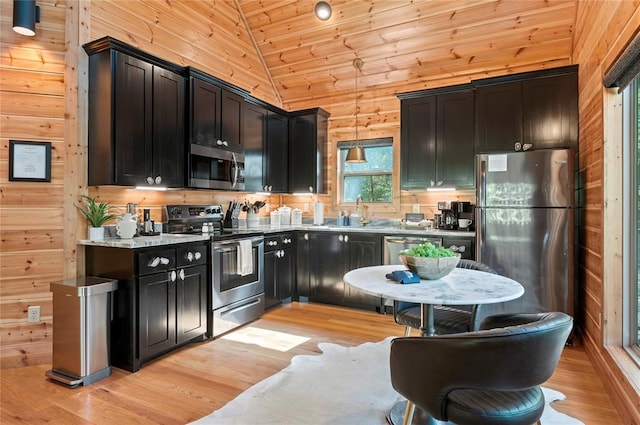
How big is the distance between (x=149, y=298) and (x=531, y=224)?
10.8ft

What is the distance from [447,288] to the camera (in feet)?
5.75

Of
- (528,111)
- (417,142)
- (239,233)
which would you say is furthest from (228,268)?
(528,111)

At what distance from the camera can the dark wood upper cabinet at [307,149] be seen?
5.05 m

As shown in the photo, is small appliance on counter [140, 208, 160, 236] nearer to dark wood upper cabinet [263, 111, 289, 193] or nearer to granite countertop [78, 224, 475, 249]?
granite countertop [78, 224, 475, 249]

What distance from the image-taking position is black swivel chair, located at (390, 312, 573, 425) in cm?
121

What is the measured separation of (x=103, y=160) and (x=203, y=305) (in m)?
1.48

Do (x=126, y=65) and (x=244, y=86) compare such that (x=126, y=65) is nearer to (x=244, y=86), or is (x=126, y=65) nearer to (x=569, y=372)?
(x=244, y=86)

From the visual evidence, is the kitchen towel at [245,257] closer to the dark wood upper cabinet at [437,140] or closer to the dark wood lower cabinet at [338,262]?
the dark wood lower cabinet at [338,262]

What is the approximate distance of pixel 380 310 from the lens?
13.7ft

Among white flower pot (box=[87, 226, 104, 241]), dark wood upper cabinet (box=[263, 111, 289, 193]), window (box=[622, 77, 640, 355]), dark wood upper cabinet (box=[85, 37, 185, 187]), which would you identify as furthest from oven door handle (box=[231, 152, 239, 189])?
window (box=[622, 77, 640, 355])

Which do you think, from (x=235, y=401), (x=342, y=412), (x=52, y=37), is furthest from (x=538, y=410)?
(x=52, y=37)

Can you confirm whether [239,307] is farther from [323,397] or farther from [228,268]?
[323,397]

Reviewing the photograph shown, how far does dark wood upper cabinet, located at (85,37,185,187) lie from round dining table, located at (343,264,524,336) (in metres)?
2.15

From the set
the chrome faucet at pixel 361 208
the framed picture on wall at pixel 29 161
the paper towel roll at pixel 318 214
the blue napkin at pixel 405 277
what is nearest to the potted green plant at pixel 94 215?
the framed picture on wall at pixel 29 161
